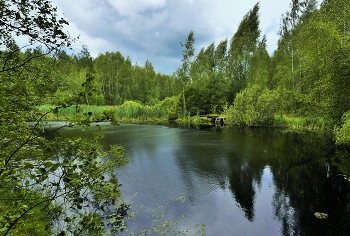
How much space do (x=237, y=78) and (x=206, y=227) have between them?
24.9 m

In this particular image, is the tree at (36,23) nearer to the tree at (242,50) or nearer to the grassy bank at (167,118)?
the grassy bank at (167,118)

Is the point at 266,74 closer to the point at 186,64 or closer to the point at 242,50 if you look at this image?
the point at 242,50

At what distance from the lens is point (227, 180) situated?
7.79m

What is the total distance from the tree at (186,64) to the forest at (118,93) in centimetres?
12

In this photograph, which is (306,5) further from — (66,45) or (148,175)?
(66,45)

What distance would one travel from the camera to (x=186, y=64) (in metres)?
28.2

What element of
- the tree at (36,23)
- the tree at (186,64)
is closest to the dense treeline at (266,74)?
the tree at (186,64)

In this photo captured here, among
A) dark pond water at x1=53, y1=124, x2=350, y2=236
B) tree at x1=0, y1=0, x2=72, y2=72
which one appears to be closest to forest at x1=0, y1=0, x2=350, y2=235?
tree at x1=0, y1=0, x2=72, y2=72

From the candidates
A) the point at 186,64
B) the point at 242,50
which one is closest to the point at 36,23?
the point at 186,64

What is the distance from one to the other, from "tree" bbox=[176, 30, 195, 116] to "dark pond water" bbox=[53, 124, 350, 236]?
16831mm

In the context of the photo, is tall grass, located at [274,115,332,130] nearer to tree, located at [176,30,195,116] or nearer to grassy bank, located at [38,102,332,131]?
grassy bank, located at [38,102,332,131]

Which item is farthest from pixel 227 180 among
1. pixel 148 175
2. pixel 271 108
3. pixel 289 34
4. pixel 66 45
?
pixel 289 34

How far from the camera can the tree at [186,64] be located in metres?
27.6

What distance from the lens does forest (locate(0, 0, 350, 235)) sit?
161 cm
